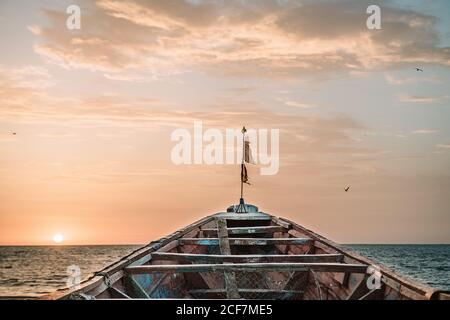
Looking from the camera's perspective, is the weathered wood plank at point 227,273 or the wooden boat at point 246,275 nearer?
the wooden boat at point 246,275

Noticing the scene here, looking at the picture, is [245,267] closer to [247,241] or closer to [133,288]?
[133,288]

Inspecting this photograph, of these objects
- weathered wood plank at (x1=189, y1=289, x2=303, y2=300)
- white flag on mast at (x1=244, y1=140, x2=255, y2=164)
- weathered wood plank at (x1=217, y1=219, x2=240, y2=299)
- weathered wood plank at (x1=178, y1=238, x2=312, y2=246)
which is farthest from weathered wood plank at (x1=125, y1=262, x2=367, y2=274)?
white flag on mast at (x1=244, y1=140, x2=255, y2=164)

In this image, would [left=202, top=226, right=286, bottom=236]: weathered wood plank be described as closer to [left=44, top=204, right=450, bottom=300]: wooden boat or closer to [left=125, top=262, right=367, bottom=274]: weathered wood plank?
[left=44, top=204, right=450, bottom=300]: wooden boat

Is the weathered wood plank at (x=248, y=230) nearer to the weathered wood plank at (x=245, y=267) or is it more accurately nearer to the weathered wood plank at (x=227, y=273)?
the weathered wood plank at (x=227, y=273)

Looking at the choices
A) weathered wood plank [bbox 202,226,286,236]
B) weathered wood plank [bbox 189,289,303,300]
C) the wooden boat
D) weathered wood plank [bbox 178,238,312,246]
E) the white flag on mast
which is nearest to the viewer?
the wooden boat

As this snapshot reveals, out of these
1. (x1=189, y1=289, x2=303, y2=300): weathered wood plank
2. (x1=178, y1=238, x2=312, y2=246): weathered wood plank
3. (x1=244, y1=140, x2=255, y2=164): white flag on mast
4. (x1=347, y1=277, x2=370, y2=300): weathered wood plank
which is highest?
(x1=244, y1=140, x2=255, y2=164): white flag on mast

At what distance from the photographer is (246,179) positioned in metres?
18.1

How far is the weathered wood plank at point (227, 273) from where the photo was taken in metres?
6.21

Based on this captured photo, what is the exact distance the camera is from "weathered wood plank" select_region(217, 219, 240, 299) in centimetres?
621

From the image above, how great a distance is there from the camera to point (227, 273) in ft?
21.4

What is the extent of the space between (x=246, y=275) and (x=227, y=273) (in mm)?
2877

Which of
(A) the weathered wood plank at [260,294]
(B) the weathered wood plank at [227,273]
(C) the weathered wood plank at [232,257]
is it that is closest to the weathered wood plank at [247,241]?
(B) the weathered wood plank at [227,273]
